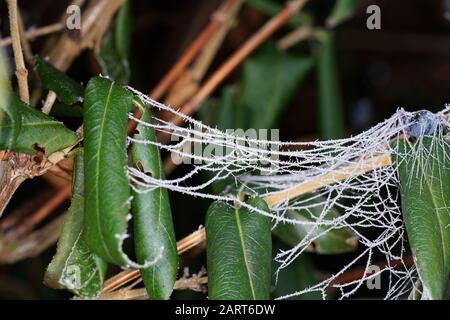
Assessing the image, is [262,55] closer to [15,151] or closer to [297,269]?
[297,269]

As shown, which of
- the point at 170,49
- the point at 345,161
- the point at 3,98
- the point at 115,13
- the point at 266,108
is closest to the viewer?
the point at 3,98

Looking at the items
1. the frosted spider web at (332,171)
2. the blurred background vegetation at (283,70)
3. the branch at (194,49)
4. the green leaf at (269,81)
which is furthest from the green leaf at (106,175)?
the green leaf at (269,81)

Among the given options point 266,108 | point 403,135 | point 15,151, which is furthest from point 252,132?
point 15,151

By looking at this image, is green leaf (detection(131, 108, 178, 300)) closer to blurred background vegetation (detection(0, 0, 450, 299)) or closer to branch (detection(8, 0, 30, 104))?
branch (detection(8, 0, 30, 104))

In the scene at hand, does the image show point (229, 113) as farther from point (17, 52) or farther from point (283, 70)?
point (17, 52)

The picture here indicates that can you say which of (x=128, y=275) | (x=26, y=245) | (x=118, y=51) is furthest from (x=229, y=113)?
(x=128, y=275)

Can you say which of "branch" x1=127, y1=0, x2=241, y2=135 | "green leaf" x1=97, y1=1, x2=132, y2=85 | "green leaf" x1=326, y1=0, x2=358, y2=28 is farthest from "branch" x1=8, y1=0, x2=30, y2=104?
"green leaf" x1=326, y1=0, x2=358, y2=28
